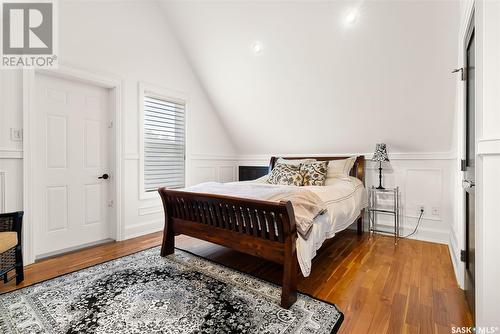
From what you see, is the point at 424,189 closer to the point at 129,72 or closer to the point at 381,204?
the point at 381,204

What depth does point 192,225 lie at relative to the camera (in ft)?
8.04

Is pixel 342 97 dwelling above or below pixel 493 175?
above

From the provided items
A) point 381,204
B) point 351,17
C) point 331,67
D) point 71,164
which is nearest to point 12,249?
point 71,164

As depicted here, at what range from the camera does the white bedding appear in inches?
71.6

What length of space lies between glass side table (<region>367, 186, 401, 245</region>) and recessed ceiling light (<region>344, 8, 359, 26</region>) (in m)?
2.17

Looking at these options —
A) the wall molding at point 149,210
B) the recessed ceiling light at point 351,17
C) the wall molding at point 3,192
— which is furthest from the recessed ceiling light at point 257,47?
the wall molding at point 3,192

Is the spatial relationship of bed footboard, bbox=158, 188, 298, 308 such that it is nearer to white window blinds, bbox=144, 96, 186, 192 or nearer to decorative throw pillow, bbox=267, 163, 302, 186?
white window blinds, bbox=144, 96, 186, 192

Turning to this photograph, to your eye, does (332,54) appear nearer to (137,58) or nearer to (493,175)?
(493,175)

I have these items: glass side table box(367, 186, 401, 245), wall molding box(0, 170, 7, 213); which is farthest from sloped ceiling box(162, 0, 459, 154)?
wall molding box(0, 170, 7, 213)

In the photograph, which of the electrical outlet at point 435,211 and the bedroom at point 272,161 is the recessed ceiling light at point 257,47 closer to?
the bedroom at point 272,161

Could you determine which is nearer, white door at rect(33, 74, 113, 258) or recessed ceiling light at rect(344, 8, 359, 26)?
recessed ceiling light at rect(344, 8, 359, 26)

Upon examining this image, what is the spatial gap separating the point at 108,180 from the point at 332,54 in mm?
3234

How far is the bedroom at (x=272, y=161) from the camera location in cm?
164

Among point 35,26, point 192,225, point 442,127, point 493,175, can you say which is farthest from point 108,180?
point 442,127
